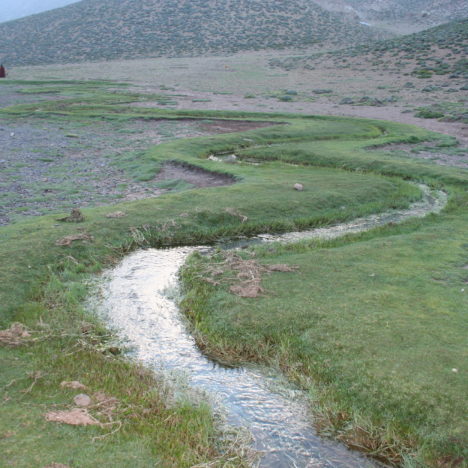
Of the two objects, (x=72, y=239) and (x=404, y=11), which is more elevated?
(x=404, y=11)

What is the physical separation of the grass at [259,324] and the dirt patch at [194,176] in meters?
2.16

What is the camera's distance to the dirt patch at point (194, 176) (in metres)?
24.9

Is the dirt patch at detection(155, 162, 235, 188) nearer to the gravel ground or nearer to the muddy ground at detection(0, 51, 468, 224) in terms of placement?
the gravel ground

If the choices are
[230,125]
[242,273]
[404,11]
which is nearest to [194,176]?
[242,273]

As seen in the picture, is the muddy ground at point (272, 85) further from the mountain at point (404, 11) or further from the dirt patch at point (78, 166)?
the mountain at point (404, 11)

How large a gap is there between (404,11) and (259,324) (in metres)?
193

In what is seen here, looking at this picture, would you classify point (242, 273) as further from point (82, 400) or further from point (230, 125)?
point (230, 125)

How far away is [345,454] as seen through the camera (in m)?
8.22

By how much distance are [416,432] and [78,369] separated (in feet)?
20.7

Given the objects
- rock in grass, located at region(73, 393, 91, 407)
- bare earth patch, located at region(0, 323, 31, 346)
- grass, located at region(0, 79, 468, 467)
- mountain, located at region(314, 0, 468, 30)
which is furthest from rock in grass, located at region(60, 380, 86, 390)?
mountain, located at region(314, 0, 468, 30)

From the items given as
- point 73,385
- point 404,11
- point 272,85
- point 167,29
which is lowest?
point 272,85

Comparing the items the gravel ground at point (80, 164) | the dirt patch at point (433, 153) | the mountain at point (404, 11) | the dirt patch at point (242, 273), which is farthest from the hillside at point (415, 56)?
the mountain at point (404, 11)

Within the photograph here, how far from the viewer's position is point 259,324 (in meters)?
11.6

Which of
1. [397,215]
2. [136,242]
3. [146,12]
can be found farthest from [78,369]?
[146,12]
